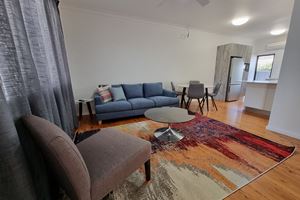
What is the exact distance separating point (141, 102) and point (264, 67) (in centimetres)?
626

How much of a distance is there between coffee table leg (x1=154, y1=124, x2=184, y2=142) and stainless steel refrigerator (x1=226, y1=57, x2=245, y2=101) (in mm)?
3856

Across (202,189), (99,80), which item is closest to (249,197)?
(202,189)

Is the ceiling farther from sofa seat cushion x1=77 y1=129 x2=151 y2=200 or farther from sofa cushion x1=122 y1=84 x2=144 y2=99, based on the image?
sofa seat cushion x1=77 y1=129 x2=151 y2=200

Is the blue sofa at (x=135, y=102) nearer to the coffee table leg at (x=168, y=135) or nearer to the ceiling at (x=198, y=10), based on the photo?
the coffee table leg at (x=168, y=135)

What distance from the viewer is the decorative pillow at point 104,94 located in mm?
3326

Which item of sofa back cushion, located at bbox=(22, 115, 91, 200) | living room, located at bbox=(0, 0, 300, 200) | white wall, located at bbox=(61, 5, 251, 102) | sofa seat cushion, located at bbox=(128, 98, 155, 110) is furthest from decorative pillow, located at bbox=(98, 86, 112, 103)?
sofa back cushion, located at bbox=(22, 115, 91, 200)

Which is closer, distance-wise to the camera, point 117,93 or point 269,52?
point 117,93

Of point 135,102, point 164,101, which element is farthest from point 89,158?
point 164,101

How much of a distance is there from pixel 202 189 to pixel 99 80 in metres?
3.31

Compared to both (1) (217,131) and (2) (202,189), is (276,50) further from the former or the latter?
(2) (202,189)

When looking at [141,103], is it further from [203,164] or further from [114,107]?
[203,164]

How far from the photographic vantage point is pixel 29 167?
95 centimetres

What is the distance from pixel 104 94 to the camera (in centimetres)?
339

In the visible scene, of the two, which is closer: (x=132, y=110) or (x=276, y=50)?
(x=132, y=110)
